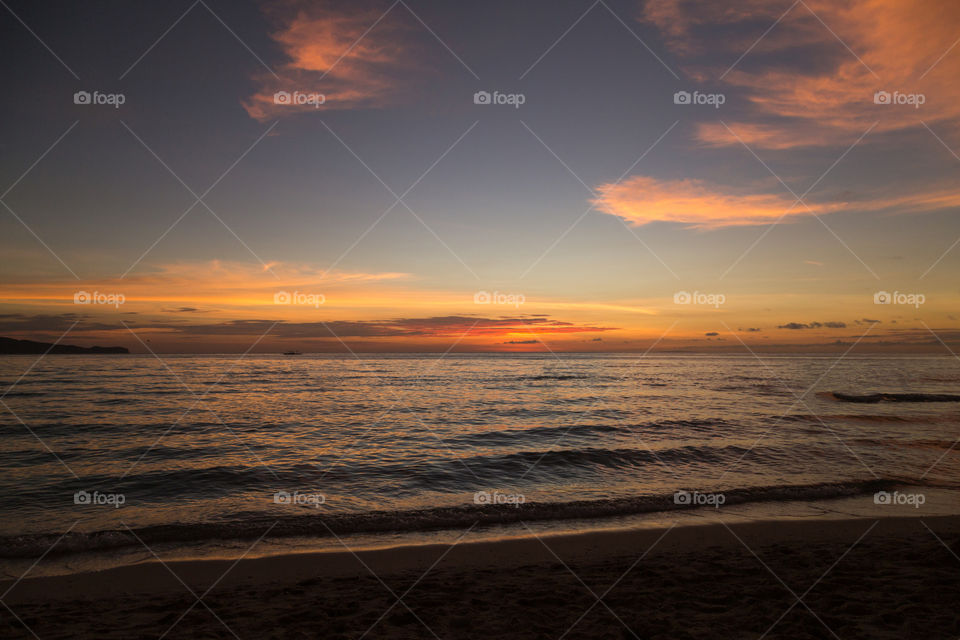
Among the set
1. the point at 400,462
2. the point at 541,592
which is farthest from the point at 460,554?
the point at 400,462

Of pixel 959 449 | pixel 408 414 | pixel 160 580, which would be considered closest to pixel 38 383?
pixel 408 414

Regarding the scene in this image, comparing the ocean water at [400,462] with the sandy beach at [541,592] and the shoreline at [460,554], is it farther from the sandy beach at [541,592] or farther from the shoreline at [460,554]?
the sandy beach at [541,592]

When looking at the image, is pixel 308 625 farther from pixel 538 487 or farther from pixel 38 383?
pixel 38 383

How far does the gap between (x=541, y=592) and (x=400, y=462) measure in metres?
9.49

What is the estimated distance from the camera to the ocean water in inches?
402

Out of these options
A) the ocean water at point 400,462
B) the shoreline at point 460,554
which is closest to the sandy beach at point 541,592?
the shoreline at point 460,554

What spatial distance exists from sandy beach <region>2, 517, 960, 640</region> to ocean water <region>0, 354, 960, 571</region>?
1808mm

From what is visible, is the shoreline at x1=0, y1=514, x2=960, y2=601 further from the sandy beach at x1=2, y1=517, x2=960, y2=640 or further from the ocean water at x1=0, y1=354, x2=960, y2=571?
the ocean water at x1=0, y1=354, x2=960, y2=571

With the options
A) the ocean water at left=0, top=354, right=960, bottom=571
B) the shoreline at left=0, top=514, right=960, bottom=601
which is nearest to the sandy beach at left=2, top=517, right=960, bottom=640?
the shoreline at left=0, top=514, right=960, bottom=601

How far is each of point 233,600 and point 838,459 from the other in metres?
18.4

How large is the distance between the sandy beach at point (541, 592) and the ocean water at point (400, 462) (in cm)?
181

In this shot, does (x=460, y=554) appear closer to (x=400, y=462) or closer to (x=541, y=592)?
(x=541, y=592)

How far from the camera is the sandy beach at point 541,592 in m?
5.56

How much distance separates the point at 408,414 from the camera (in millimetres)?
25859
